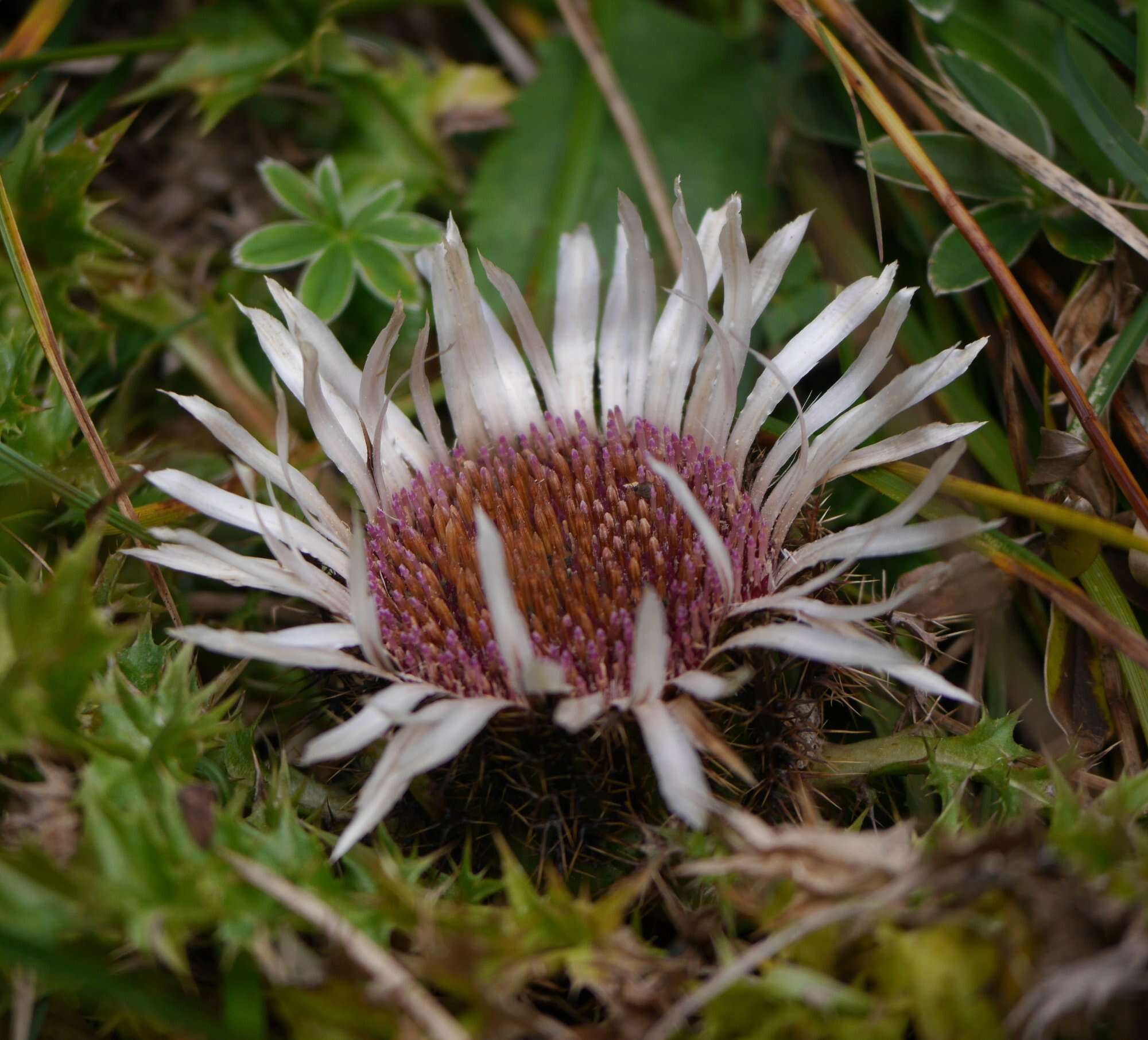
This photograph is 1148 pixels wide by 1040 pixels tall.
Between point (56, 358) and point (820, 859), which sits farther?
point (56, 358)

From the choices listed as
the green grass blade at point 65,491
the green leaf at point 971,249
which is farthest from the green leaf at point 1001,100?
the green grass blade at point 65,491

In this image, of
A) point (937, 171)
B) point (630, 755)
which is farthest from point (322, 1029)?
point (937, 171)

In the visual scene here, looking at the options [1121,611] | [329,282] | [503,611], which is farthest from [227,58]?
[1121,611]

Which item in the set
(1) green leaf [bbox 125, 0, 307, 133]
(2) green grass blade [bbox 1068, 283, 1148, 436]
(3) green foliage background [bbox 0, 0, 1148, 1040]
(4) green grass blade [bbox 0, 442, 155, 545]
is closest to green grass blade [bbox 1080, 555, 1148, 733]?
(3) green foliage background [bbox 0, 0, 1148, 1040]

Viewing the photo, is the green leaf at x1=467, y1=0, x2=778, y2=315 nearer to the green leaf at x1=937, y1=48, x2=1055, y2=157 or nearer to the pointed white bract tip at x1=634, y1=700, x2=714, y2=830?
the green leaf at x1=937, y1=48, x2=1055, y2=157

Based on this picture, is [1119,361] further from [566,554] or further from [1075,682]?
[566,554]
